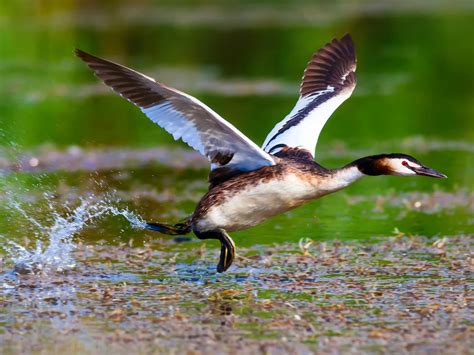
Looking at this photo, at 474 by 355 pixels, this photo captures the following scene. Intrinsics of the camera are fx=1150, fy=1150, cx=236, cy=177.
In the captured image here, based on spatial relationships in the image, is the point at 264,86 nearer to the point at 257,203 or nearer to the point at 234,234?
the point at 234,234

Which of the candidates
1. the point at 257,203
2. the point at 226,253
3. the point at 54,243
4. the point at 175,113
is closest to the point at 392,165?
the point at 257,203

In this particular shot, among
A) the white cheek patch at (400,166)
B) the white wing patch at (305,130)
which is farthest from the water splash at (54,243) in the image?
the white cheek patch at (400,166)

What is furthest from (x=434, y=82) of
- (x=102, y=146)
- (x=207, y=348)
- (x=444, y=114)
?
(x=207, y=348)

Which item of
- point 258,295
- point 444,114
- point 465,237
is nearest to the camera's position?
point 258,295

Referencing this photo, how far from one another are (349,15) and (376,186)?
20.0 m

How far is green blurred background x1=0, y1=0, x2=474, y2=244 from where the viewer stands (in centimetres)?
1201

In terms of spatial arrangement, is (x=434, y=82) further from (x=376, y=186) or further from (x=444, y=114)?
(x=376, y=186)

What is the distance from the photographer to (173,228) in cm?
950

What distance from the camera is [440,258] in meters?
9.53

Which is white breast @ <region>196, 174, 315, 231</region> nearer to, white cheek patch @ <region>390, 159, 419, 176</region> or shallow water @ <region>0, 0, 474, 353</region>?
shallow water @ <region>0, 0, 474, 353</region>

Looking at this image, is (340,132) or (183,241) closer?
(183,241)

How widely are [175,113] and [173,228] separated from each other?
1126 mm

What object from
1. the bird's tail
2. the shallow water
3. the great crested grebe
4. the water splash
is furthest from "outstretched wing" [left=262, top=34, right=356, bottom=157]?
the water splash

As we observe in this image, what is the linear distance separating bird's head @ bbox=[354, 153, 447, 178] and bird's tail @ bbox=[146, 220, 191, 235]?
1510mm
